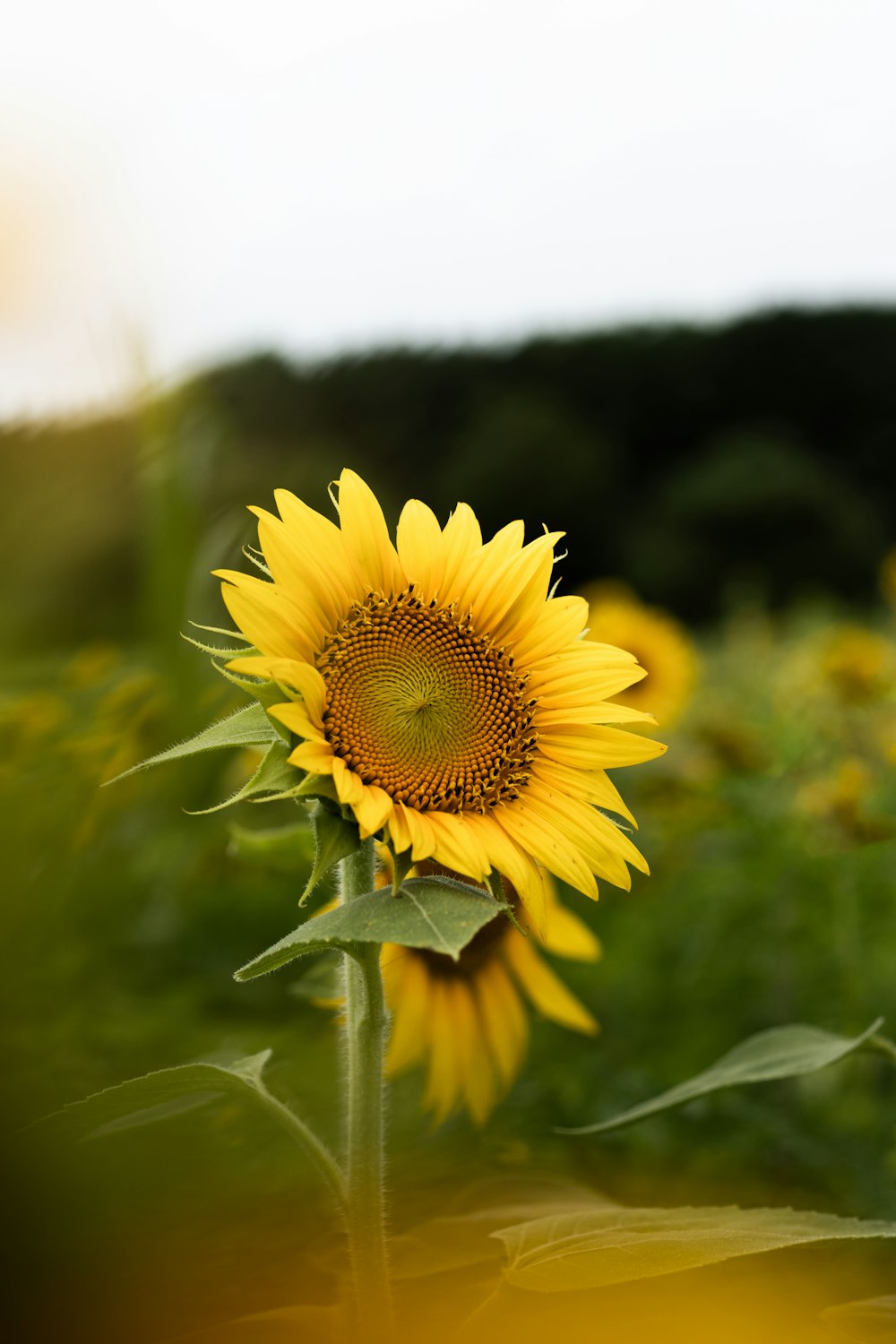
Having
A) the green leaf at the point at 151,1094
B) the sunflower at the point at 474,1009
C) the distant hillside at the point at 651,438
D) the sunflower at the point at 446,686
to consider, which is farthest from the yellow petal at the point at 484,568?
the distant hillside at the point at 651,438

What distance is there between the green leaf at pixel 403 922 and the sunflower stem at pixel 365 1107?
0.13ft

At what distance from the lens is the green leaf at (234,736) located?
1.83 feet

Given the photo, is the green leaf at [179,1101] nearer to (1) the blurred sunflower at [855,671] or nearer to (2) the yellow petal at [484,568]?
(2) the yellow petal at [484,568]

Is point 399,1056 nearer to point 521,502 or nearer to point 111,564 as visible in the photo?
point 111,564

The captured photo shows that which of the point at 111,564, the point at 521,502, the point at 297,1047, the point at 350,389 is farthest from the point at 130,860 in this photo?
the point at 350,389

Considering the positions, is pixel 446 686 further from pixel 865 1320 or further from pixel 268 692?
pixel 865 1320

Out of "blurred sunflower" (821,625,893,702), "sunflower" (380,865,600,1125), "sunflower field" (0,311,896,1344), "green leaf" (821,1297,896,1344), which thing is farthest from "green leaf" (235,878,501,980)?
"blurred sunflower" (821,625,893,702)

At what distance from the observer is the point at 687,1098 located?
69cm

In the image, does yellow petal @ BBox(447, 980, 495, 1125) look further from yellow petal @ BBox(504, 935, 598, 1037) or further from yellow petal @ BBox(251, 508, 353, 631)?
yellow petal @ BBox(251, 508, 353, 631)

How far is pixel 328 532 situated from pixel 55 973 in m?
0.49

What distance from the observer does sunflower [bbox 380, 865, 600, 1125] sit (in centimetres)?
113

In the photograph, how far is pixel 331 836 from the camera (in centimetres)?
56

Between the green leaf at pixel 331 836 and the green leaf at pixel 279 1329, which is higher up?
the green leaf at pixel 331 836

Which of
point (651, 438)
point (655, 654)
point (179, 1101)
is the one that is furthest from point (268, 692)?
point (651, 438)
